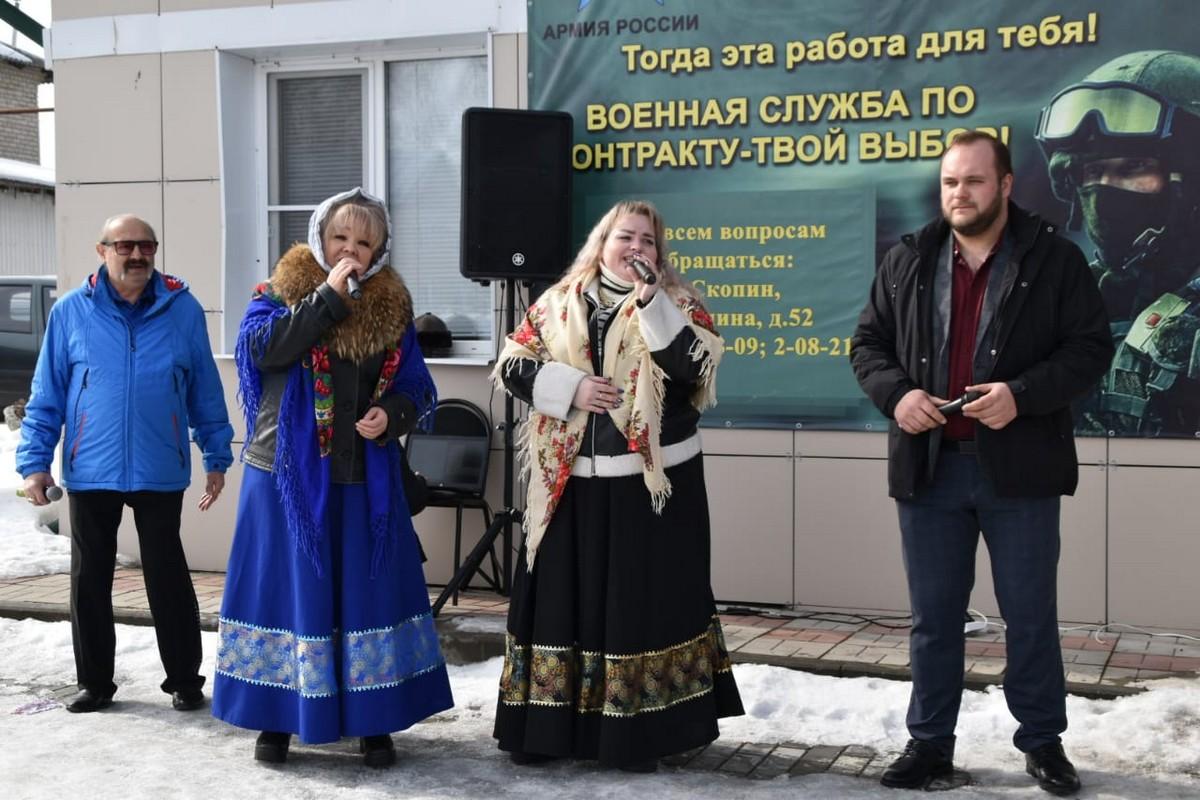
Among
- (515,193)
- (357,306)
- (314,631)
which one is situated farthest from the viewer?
(515,193)

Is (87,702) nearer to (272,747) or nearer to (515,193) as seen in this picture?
(272,747)

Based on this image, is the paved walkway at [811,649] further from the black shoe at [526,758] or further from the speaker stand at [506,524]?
the black shoe at [526,758]

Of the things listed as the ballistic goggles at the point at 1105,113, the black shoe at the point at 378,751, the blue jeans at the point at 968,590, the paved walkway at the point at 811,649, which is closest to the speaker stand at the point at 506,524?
the paved walkway at the point at 811,649

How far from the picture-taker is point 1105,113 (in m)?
5.72

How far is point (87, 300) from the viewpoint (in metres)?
4.98

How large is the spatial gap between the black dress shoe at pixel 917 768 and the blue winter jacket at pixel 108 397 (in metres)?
2.71

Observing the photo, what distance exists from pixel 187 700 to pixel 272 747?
0.82 metres

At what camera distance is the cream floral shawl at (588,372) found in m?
4.12

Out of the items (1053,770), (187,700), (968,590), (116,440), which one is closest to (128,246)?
(116,440)

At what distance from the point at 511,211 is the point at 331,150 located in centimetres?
153

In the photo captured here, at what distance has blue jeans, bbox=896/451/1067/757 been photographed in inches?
154

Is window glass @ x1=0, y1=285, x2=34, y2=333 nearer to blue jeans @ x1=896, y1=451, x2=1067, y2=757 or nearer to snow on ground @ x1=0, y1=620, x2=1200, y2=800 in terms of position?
snow on ground @ x1=0, y1=620, x2=1200, y2=800

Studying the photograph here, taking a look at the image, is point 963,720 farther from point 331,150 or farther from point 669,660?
point 331,150

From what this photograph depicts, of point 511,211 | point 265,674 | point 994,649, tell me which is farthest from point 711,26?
point 265,674
